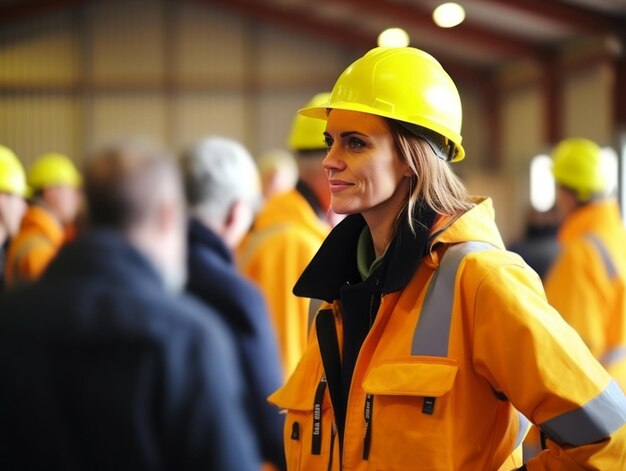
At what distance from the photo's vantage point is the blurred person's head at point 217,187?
2852mm

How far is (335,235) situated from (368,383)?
1.79ft

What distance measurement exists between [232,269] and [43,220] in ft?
8.55

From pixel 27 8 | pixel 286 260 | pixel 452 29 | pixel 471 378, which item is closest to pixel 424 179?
pixel 471 378

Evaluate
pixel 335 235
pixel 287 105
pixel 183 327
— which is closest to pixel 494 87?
pixel 287 105

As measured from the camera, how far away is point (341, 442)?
2.35 m

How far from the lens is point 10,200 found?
495 cm

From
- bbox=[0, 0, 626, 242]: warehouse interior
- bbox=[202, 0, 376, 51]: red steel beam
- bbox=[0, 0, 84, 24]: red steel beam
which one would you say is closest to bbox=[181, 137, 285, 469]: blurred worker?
bbox=[0, 0, 626, 242]: warehouse interior

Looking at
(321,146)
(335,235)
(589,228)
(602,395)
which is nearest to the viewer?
(602,395)

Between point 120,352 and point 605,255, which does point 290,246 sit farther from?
point 120,352

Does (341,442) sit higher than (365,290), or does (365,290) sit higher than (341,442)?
(365,290)

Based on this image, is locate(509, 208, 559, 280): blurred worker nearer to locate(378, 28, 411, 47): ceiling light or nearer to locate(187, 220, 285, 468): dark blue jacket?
locate(187, 220, 285, 468): dark blue jacket

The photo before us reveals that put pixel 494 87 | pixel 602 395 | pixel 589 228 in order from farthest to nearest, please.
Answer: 1. pixel 494 87
2. pixel 589 228
3. pixel 602 395

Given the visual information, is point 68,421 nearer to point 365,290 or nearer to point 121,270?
point 121,270

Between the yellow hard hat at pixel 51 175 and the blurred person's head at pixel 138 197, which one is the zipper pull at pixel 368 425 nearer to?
the blurred person's head at pixel 138 197
